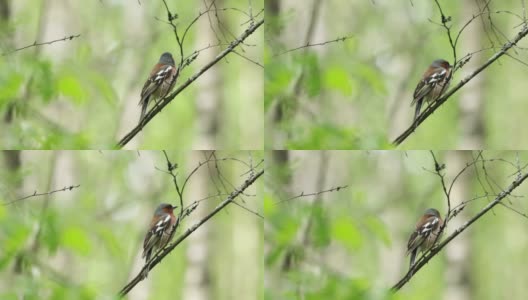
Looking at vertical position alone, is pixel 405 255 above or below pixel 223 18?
below

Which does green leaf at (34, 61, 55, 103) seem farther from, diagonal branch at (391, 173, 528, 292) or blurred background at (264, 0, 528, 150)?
diagonal branch at (391, 173, 528, 292)

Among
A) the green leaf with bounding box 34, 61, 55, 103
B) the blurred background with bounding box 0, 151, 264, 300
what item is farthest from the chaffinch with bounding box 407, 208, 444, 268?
the green leaf with bounding box 34, 61, 55, 103

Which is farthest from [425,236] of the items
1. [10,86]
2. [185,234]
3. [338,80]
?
[10,86]

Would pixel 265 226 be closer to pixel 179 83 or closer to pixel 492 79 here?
pixel 179 83

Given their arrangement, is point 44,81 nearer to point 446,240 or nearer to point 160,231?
point 160,231

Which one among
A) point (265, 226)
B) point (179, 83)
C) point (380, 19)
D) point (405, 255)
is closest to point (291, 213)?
point (265, 226)

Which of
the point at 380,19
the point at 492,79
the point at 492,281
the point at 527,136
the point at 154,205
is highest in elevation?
the point at 380,19
